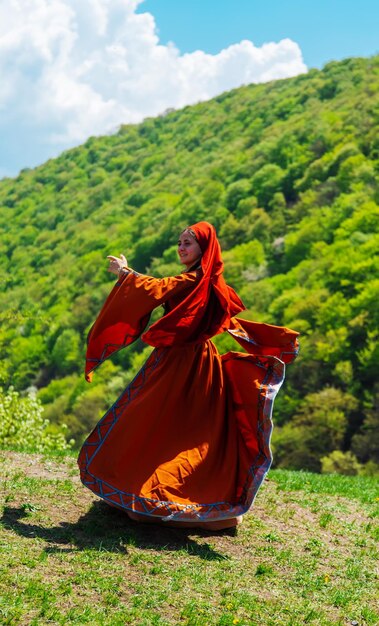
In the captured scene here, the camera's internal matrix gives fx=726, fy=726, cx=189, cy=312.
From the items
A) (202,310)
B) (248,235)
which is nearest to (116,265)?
(202,310)

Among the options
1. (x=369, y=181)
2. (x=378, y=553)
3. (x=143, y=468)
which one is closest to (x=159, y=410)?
(x=143, y=468)

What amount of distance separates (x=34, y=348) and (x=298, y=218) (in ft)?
120

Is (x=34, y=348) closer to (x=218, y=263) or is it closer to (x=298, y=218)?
(x=298, y=218)

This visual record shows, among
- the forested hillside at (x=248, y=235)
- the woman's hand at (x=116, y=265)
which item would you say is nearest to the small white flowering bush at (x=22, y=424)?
the forested hillside at (x=248, y=235)

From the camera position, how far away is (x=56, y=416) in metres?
73.9

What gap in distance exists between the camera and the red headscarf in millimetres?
5691

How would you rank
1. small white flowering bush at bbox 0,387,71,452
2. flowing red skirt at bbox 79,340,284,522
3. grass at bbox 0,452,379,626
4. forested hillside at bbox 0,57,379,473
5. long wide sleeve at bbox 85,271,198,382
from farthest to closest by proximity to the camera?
1. forested hillside at bbox 0,57,379,473
2. small white flowering bush at bbox 0,387,71,452
3. long wide sleeve at bbox 85,271,198,382
4. flowing red skirt at bbox 79,340,284,522
5. grass at bbox 0,452,379,626

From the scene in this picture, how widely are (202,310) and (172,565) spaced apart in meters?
1.94

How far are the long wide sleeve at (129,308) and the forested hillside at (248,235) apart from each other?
13.4 m

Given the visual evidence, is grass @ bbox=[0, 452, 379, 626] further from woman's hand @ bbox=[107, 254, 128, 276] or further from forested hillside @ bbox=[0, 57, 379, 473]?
forested hillside @ bbox=[0, 57, 379, 473]

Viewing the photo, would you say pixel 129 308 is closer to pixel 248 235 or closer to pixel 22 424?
pixel 22 424

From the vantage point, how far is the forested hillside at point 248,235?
164 ft

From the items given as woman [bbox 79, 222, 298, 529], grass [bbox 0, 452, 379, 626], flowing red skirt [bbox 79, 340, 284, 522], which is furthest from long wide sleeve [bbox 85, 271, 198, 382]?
grass [bbox 0, 452, 379, 626]

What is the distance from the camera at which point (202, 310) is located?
19.0 ft
